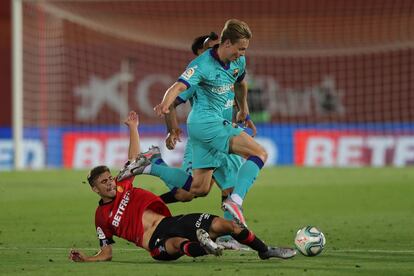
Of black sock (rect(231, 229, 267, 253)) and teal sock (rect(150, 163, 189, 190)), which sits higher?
teal sock (rect(150, 163, 189, 190))

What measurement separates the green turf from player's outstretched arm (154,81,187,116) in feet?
3.86

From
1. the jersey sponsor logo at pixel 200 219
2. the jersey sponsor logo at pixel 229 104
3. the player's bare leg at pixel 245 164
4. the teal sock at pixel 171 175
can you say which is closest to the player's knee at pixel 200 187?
the teal sock at pixel 171 175

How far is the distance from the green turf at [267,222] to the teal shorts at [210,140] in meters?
0.94

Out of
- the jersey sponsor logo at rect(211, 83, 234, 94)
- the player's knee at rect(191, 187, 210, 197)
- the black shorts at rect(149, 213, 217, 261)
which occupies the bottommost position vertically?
the black shorts at rect(149, 213, 217, 261)

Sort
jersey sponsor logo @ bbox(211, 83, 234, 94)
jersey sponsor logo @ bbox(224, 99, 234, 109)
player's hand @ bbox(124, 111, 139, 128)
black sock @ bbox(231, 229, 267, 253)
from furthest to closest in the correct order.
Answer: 1. jersey sponsor logo @ bbox(224, 99, 234, 109)
2. jersey sponsor logo @ bbox(211, 83, 234, 94)
3. player's hand @ bbox(124, 111, 139, 128)
4. black sock @ bbox(231, 229, 267, 253)

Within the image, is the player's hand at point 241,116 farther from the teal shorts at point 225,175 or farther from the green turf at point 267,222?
the green turf at point 267,222

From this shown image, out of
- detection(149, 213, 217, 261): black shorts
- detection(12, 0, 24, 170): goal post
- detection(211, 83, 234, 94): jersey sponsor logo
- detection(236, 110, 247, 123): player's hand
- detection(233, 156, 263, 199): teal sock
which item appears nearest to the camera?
detection(149, 213, 217, 261): black shorts

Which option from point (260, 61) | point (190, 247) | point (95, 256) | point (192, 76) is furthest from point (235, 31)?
point (260, 61)

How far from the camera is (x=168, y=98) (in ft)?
28.0

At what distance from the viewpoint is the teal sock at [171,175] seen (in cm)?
993

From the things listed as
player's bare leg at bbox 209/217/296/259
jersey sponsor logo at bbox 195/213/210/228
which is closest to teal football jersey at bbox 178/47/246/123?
jersey sponsor logo at bbox 195/213/210/228

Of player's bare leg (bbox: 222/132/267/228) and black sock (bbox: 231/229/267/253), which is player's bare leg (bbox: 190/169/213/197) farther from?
black sock (bbox: 231/229/267/253)

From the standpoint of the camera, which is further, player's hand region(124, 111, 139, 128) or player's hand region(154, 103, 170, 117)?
player's hand region(124, 111, 139, 128)

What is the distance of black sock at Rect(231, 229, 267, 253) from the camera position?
786 centimetres
